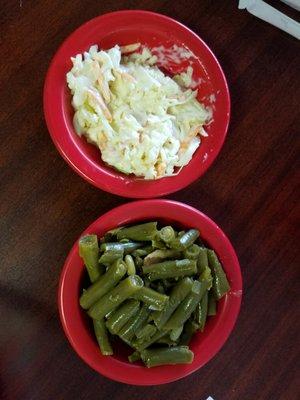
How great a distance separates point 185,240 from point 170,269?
85 mm

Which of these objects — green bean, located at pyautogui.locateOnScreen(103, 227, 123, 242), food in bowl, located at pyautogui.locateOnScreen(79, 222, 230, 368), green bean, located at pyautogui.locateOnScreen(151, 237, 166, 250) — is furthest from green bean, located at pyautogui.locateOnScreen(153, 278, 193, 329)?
green bean, located at pyautogui.locateOnScreen(103, 227, 123, 242)

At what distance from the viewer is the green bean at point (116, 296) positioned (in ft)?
4.53

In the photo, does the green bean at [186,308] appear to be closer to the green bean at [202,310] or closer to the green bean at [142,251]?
the green bean at [202,310]

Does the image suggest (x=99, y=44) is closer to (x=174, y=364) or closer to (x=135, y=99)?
(x=135, y=99)

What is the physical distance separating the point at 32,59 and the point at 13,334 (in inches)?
28.8

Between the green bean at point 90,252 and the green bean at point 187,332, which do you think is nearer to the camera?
the green bean at point 90,252

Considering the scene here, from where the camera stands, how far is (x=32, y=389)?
5.03 ft

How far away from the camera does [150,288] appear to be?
1433 mm

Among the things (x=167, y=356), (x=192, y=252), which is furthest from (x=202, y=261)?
(x=167, y=356)

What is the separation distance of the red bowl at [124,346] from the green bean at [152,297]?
0.16 meters

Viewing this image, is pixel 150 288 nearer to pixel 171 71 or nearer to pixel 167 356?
pixel 167 356

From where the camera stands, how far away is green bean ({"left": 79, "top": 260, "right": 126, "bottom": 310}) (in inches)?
54.6

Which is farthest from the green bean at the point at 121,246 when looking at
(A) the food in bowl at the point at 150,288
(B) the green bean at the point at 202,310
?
(B) the green bean at the point at 202,310

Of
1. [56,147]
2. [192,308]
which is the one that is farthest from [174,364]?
[56,147]
